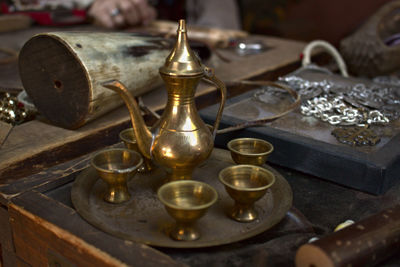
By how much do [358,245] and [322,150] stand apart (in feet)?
1.33

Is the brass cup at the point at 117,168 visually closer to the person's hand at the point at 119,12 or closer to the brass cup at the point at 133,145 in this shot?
the brass cup at the point at 133,145

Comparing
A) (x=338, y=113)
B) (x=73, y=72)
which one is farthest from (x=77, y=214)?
(x=338, y=113)

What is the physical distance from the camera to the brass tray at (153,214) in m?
0.81

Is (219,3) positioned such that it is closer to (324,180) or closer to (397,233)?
(324,180)

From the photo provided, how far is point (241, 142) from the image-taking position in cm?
104

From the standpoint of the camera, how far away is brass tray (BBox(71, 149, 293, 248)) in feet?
2.67

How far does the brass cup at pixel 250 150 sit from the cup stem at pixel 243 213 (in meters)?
0.14

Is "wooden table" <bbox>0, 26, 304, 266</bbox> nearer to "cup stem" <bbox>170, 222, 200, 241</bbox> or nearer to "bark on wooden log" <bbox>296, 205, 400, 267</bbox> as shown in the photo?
"cup stem" <bbox>170, 222, 200, 241</bbox>

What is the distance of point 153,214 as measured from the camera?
898mm

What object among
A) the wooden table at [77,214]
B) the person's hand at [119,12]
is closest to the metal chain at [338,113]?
the wooden table at [77,214]

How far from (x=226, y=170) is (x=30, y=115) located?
0.75 meters

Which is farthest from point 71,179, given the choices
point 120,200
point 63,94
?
point 63,94

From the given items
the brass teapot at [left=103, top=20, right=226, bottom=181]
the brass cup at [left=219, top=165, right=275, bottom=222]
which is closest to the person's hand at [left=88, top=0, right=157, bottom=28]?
the brass teapot at [left=103, top=20, right=226, bottom=181]

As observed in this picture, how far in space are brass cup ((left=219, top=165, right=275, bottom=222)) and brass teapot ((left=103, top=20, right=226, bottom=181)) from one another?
0.27 feet
